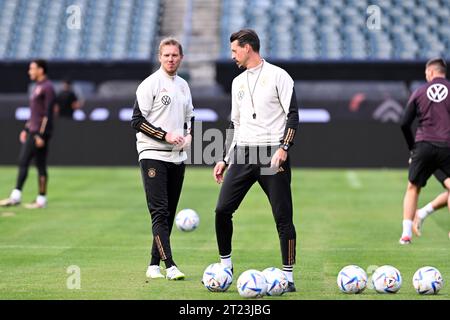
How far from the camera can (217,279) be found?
32.4ft

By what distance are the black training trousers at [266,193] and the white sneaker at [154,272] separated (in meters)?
0.92

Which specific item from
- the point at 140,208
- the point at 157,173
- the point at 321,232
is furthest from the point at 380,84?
the point at 157,173

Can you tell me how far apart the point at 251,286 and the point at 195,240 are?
5226 millimetres

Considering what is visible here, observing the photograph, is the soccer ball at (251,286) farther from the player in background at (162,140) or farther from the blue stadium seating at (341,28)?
the blue stadium seating at (341,28)

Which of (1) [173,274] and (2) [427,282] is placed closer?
(2) [427,282]

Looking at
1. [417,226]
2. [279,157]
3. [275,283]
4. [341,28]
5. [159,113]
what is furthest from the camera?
[341,28]

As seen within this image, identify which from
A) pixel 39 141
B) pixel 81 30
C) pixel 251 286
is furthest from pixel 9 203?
pixel 81 30

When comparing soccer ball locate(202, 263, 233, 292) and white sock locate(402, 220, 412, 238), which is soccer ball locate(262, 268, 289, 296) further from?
white sock locate(402, 220, 412, 238)

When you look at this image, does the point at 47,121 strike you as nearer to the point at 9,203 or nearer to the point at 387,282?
the point at 9,203

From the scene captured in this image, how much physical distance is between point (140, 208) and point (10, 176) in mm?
7493

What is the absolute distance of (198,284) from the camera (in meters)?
10.5

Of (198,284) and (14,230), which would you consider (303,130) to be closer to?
(14,230)

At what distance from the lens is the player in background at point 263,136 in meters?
9.99

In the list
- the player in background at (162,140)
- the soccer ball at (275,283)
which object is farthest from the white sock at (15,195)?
the soccer ball at (275,283)
